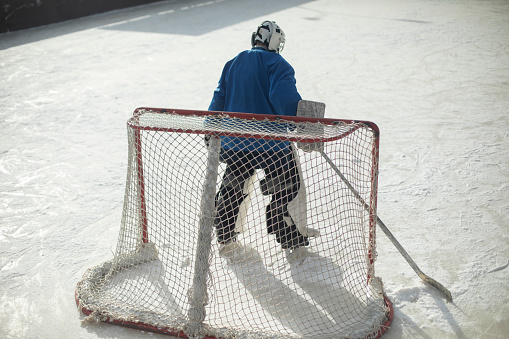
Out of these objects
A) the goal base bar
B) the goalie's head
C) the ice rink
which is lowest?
the goal base bar

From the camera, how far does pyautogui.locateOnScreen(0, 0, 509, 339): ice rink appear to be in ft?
8.11

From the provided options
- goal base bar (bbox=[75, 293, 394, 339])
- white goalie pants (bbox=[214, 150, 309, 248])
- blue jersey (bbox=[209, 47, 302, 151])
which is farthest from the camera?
white goalie pants (bbox=[214, 150, 309, 248])

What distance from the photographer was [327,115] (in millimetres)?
4852

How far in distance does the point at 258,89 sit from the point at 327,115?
2.44 meters

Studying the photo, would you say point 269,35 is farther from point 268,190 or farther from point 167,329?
point 167,329

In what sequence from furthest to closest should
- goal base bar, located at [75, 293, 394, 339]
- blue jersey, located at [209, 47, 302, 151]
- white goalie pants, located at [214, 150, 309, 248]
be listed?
white goalie pants, located at [214, 150, 309, 248] < blue jersey, located at [209, 47, 302, 151] < goal base bar, located at [75, 293, 394, 339]

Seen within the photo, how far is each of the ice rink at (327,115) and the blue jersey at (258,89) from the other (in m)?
1.03

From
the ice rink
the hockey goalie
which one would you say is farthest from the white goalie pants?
the ice rink

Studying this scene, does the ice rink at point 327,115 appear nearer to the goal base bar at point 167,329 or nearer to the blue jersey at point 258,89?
the goal base bar at point 167,329

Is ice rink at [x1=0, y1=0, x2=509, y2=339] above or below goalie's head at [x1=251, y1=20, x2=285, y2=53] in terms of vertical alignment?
below

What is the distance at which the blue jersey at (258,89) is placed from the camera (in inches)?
94.5

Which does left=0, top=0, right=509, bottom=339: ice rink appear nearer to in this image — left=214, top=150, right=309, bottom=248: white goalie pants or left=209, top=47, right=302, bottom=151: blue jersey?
left=214, top=150, right=309, bottom=248: white goalie pants

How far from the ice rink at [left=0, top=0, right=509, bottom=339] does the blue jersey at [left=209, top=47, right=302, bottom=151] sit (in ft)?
3.38

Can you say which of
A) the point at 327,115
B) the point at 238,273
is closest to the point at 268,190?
the point at 238,273
